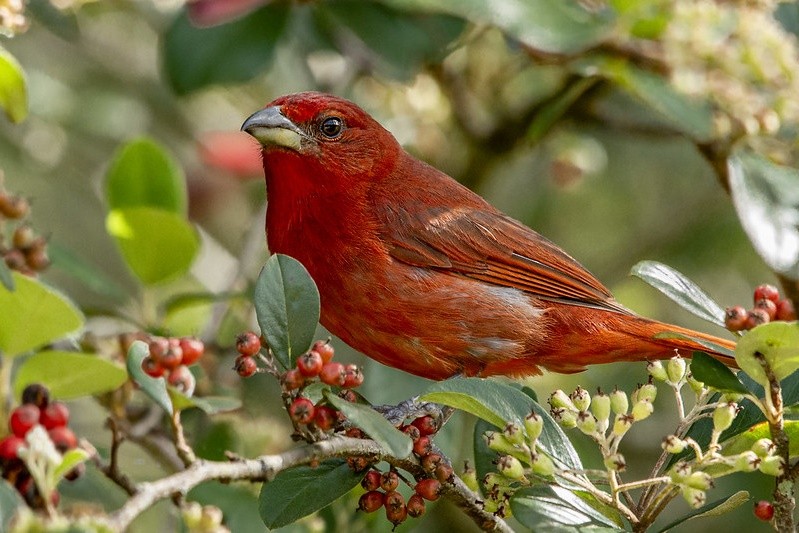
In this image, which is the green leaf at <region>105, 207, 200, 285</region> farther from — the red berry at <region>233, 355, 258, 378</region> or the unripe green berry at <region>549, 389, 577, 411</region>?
the unripe green berry at <region>549, 389, 577, 411</region>

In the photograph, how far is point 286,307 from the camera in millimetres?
2838

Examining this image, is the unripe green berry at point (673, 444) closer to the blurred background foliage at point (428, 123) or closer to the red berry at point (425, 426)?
the red berry at point (425, 426)

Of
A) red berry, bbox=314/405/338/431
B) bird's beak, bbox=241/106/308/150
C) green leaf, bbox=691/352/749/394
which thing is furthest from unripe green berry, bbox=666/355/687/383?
bird's beak, bbox=241/106/308/150

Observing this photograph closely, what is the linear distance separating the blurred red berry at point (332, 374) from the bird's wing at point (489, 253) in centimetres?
159

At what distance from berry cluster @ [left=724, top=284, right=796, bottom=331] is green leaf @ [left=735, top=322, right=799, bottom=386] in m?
0.14

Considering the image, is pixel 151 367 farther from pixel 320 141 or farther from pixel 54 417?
pixel 320 141

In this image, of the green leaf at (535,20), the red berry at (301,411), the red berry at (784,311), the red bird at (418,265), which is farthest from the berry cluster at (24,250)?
the red berry at (784,311)

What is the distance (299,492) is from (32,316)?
782mm

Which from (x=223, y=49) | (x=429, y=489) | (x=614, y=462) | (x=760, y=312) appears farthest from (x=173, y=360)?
(x=223, y=49)

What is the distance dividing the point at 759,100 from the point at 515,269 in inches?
44.2

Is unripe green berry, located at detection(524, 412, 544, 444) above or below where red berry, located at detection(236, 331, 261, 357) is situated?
above

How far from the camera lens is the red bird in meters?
3.99

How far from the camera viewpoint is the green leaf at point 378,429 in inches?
95.7

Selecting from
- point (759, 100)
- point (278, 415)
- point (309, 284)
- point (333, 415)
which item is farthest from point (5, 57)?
point (278, 415)
